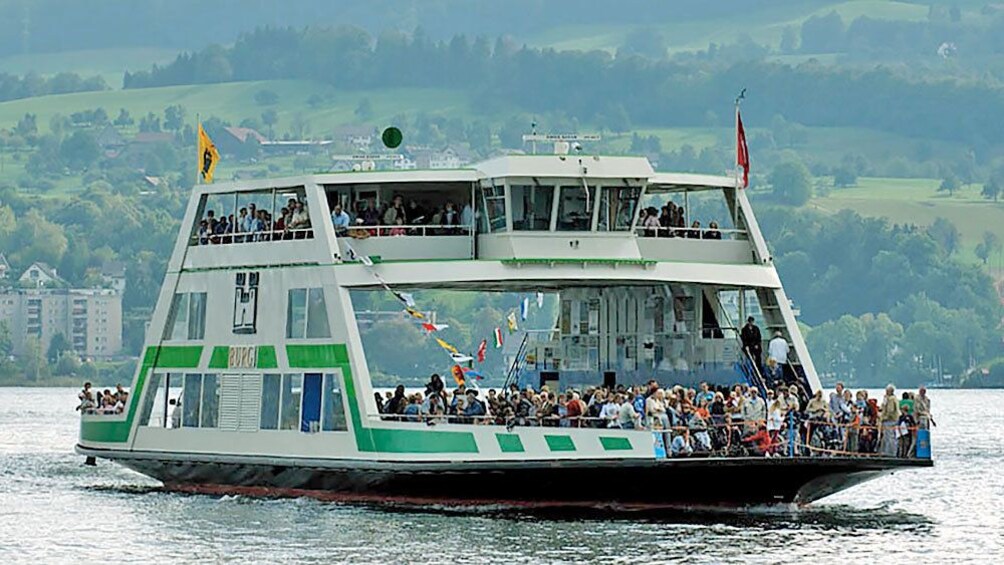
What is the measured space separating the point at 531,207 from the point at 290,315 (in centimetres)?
416

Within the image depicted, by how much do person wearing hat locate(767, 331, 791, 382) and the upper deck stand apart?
4.83 ft

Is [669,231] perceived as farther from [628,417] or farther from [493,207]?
[628,417]

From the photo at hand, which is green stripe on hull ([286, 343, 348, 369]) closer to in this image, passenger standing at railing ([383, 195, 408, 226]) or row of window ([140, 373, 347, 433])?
row of window ([140, 373, 347, 433])

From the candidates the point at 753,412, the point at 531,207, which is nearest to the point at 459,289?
the point at 531,207

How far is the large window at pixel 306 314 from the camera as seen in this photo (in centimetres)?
3922

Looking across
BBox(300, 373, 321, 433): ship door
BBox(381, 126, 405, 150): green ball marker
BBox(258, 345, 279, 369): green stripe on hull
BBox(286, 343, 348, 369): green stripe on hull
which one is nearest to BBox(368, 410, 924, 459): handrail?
BBox(286, 343, 348, 369): green stripe on hull

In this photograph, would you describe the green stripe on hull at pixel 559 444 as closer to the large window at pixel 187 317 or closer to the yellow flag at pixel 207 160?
the large window at pixel 187 317

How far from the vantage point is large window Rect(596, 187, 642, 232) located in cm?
3903

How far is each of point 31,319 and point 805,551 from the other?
156m

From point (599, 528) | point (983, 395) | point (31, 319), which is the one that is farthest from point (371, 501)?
point (31, 319)

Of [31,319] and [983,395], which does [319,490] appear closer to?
[983,395]

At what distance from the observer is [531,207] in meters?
38.9

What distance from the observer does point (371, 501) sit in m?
39.0

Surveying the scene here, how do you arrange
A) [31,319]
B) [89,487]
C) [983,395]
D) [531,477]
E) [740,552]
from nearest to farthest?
[740,552], [531,477], [89,487], [983,395], [31,319]
